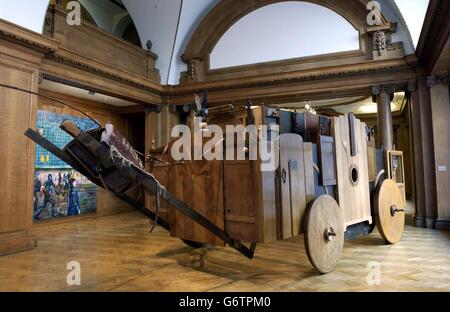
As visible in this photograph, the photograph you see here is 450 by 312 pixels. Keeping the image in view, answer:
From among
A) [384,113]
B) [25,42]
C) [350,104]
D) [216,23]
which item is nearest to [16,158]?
[25,42]

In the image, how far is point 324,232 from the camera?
292 cm

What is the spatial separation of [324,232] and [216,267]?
119cm

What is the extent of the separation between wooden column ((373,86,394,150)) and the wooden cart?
10.0ft

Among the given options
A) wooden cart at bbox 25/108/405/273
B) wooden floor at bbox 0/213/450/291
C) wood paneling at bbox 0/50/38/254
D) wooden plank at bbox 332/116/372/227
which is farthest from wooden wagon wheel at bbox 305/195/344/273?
wood paneling at bbox 0/50/38/254

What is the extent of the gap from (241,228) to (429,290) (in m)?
1.63

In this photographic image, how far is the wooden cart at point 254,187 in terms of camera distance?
2.27 meters

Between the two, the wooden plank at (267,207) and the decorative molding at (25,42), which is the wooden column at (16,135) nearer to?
the decorative molding at (25,42)

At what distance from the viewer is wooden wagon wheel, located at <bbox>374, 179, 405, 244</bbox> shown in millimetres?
3961

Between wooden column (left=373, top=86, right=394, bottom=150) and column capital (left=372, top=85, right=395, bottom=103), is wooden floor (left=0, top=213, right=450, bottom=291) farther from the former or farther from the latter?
column capital (left=372, top=85, right=395, bottom=103)

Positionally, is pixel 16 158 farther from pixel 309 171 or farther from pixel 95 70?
pixel 309 171

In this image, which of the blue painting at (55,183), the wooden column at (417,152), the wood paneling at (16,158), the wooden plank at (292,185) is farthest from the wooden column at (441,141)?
the blue painting at (55,183)

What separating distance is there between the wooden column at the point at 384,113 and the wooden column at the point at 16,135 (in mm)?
5952

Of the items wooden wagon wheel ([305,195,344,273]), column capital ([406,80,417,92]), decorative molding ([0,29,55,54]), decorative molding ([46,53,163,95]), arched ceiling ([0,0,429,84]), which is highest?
arched ceiling ([0,0,429,84])
